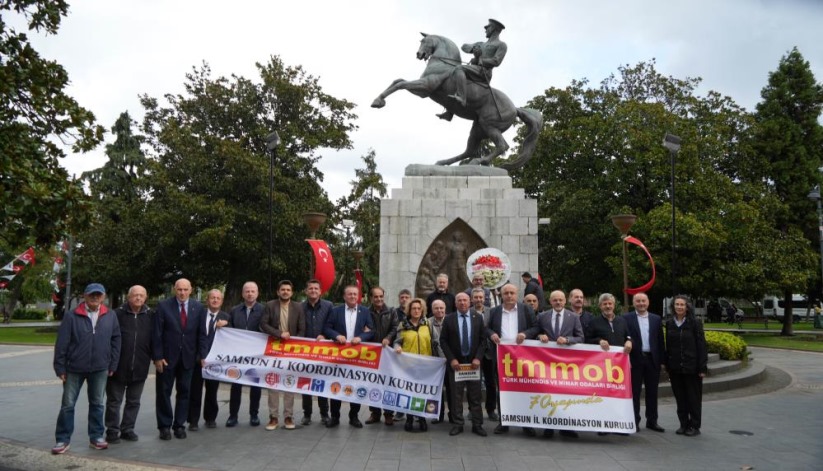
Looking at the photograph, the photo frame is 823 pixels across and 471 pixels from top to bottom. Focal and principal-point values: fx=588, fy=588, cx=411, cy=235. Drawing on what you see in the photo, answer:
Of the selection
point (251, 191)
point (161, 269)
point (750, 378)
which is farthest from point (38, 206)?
point (161, 269)

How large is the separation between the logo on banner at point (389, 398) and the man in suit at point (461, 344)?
0.74m

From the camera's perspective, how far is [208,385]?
779 centimetres

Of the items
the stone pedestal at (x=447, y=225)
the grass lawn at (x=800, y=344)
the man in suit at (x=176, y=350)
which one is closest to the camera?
the man in suit at (x=176, y=350)

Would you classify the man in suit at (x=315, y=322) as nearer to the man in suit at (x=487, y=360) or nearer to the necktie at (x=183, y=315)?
the necktie at (x=183, y=315)

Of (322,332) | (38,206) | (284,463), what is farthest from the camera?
(322,332)

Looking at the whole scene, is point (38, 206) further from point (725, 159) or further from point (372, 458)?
point (725, 159)

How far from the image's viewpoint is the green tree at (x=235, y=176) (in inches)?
964

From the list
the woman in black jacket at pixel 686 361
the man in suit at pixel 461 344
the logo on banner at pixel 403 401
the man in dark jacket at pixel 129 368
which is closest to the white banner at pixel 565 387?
the man in suit at pixel 461 344

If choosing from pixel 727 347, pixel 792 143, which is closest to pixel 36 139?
pixel 727 347

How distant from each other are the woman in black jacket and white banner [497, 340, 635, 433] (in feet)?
2.80

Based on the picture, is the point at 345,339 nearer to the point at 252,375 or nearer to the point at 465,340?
the point at 252,375

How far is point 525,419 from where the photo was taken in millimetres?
7141

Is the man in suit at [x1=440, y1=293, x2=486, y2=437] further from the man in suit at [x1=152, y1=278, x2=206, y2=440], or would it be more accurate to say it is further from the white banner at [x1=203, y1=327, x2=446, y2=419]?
the man in suit at [x1=152, y1=278, x2=206, y2=440]

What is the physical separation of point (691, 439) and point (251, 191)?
839 inches
